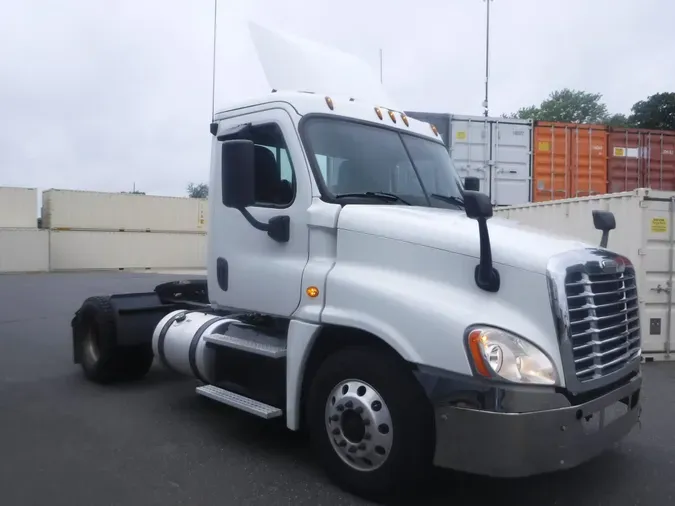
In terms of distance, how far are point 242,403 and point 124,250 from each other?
30521mm

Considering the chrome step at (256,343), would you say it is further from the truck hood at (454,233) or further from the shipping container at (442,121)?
the shipping container at (442,121)

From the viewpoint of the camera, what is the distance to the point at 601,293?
3691mm

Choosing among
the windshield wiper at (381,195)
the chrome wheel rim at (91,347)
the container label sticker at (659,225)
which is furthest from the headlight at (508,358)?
the container label sticker at (659,225)

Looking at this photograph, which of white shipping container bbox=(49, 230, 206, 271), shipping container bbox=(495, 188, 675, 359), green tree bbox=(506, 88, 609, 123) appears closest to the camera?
shipping container bbox=(495, 188, 675, 359)

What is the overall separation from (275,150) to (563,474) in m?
3.09

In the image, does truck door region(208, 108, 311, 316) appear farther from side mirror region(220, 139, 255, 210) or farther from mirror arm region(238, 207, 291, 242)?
side mirror region(220, 139, 255, 210)

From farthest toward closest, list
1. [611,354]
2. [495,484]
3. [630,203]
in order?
[630,203], [495,484], [611,354]

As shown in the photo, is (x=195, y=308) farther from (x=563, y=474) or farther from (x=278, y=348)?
(x=563, y=474)

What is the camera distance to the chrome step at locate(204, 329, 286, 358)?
4.52 metres

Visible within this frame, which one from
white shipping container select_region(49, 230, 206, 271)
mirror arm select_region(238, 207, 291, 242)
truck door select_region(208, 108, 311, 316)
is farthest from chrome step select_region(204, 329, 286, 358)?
white shipping container select_region(49, 230, 206, 271)

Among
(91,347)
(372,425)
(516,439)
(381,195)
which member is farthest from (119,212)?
(516,439)

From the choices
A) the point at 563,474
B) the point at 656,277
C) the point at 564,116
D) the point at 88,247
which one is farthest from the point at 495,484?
the point at 564,116

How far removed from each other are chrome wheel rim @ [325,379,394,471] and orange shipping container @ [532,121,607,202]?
11.2 meters

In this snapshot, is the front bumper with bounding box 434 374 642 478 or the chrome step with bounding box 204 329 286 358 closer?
the front bumper with bounding box 434 374 642 478
